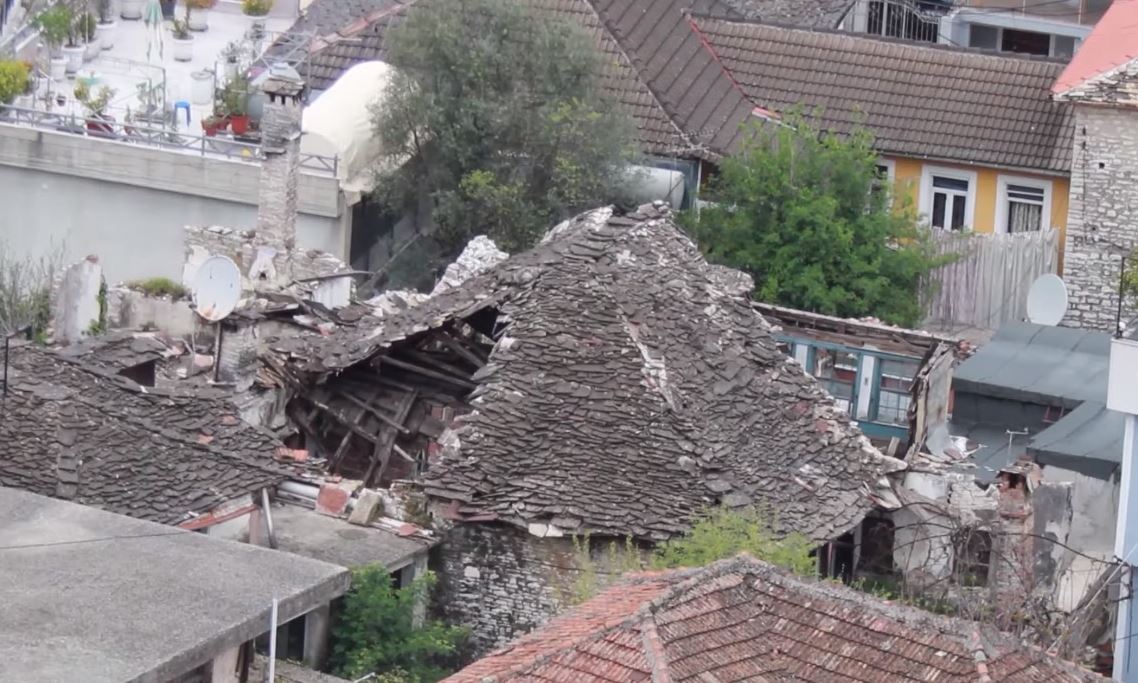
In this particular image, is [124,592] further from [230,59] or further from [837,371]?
[230,59]

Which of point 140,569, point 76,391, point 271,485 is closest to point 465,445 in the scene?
point 271,485

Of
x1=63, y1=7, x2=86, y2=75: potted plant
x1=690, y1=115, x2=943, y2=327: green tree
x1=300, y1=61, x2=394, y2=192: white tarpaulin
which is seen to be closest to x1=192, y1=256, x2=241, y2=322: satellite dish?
x1=300, y1=61, x2=394, y2=192: white tarpaulin

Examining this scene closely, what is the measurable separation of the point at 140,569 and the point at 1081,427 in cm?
1311

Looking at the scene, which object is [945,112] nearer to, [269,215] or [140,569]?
[269,215]

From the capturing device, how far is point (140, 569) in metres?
21.3

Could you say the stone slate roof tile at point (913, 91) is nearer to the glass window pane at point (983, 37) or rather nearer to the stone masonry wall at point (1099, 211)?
the stone masonry wall at point (1099, 211)

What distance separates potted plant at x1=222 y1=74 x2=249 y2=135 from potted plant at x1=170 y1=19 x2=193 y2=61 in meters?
3.93

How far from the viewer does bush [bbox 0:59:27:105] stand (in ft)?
121

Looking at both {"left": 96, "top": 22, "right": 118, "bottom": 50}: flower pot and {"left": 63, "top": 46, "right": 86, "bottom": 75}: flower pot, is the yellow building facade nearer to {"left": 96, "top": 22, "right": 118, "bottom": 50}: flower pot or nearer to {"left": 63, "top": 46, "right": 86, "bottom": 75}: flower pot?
{"left": 96, "top": 22, "right": 118, "bottom": 50}: flower pot

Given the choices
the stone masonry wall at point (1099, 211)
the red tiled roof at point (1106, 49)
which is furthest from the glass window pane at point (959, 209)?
the red tiled roof at point (1106, 49)

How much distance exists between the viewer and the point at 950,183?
1587 inches

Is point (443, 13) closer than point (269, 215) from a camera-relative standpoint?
No

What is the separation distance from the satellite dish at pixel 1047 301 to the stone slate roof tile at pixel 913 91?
4.91 metres

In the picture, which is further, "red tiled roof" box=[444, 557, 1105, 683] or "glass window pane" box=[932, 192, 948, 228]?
"glass window pane" box=[932, 192, 948, 228]
